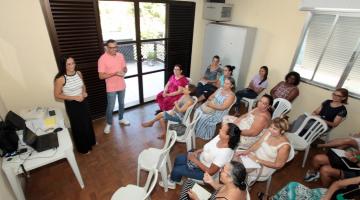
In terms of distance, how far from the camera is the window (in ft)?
10.3

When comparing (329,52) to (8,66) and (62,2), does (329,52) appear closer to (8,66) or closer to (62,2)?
(62,2)

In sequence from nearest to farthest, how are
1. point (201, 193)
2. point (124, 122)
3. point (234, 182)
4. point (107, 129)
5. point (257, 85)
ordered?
point (234, 182), point (201, 193), point (107, 129), point (124, 122), point (257, 85)

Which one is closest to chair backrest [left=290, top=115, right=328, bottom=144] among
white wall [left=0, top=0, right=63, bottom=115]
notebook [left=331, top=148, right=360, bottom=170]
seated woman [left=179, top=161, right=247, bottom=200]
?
notebook [left=331, top=148, right=360, bottom=170]

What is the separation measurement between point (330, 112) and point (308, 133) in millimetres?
503

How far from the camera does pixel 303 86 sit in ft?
12.5

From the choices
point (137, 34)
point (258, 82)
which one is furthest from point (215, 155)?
point (137, 34)

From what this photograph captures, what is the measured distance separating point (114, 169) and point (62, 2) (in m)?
2.44

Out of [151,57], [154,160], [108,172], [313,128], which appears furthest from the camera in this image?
[151,57]

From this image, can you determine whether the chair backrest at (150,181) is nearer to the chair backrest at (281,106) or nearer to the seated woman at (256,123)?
the seated woman at (256,123)

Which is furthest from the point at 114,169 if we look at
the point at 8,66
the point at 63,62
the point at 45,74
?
the point at 8,66

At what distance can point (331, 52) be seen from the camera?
3.40 meters

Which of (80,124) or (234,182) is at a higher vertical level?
(234,182)

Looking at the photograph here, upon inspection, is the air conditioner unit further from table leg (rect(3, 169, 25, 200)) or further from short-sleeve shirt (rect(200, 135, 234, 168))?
table leg (rect(3, 169, 25, 200))

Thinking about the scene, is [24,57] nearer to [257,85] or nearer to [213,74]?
[213,74]
